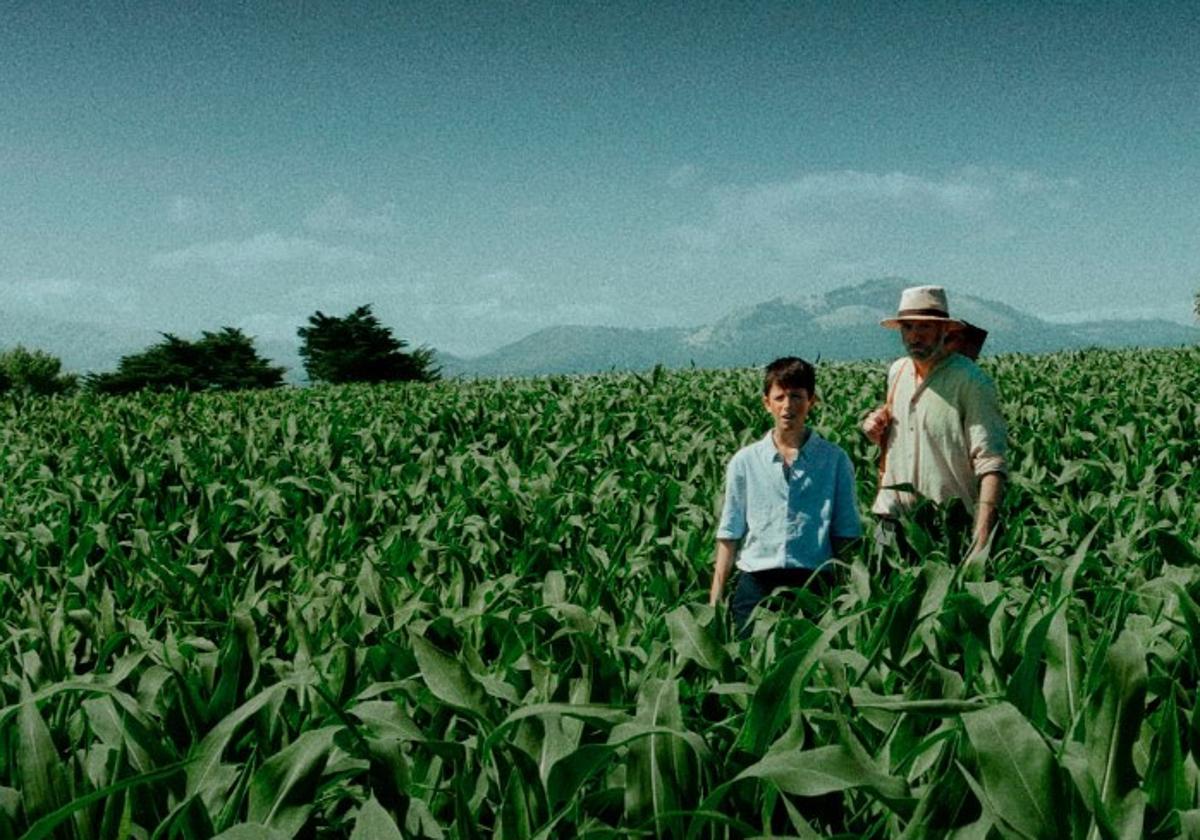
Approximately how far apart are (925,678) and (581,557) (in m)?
2.82

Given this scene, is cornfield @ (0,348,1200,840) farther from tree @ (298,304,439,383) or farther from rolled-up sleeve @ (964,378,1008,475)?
tree @ (298,304,439,383)

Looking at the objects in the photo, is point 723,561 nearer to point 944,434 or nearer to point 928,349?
point 944,434

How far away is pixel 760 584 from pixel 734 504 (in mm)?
406

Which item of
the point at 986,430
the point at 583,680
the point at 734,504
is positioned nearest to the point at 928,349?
the point at 986,430

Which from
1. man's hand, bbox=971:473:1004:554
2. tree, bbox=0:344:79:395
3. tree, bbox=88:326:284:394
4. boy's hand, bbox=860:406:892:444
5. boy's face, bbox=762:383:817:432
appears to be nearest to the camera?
boy's face, bbox=762:383:817:432

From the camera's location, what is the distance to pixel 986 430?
4.60 m

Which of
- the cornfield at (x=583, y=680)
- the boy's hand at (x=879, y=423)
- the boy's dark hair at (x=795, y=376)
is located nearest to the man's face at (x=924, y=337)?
the boy's hand at (x=879, y=423)

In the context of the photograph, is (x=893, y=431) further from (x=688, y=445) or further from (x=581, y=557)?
(x=688, y=445)

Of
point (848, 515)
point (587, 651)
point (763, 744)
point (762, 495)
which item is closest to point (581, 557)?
point (762, 495)

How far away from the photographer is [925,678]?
6.97 ft

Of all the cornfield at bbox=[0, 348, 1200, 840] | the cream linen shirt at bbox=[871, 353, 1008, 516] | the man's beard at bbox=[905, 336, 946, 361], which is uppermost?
the man's beard at bbox=[905, 336, 946, 361]

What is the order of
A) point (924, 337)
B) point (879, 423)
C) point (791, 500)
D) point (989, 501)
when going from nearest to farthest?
point (791, 500) < point (989, 501) < point (924, 337) < point (879, 423)

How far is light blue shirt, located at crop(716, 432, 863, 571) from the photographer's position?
443 centimetres

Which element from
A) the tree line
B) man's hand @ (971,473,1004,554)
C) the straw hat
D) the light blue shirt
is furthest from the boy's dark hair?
the tree line
